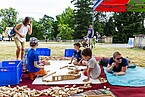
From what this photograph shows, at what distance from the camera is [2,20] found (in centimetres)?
3497

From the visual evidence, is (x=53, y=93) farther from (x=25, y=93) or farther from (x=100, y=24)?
(x=100, y=24)

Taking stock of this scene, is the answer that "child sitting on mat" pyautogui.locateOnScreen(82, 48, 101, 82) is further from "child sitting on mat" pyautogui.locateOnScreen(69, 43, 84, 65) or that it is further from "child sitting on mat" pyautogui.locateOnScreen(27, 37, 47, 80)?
"child sitting on mat" pyautogui.locateOnScreen(69, 43, 84, 65)

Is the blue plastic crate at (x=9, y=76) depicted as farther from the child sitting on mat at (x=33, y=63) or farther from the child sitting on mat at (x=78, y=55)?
the child sitting on mat at (x=78, y=55)

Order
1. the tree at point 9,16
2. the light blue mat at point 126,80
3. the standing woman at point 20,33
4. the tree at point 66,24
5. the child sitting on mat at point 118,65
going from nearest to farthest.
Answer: the light blue mat at point 126,80
the child sitting on mat at point 118,65
the standing woman at point 20,33
the tree at point 66,24
the tree at point 9,16

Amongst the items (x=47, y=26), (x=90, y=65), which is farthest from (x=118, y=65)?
(x=47, y=26)

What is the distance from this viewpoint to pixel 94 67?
4.16m

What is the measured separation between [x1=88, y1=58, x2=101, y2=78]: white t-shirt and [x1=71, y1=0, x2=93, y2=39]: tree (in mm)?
24373

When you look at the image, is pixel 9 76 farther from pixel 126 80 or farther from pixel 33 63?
pixel 126 80

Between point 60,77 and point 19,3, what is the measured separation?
37.4m

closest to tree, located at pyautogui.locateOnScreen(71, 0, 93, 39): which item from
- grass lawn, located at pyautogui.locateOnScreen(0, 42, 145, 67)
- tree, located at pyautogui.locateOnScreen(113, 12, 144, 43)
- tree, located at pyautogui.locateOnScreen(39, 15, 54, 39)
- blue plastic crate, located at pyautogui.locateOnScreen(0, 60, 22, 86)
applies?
tree, located at pyautogui.locateOnScreen(113, 12, 144, 43)

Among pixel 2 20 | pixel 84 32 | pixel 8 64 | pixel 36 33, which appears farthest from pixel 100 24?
pixel 8 64

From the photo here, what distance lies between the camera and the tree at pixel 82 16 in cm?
2886

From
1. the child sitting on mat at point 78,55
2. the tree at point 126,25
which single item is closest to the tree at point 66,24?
the tree at point 126,25

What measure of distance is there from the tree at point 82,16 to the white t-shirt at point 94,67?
80.0ft
